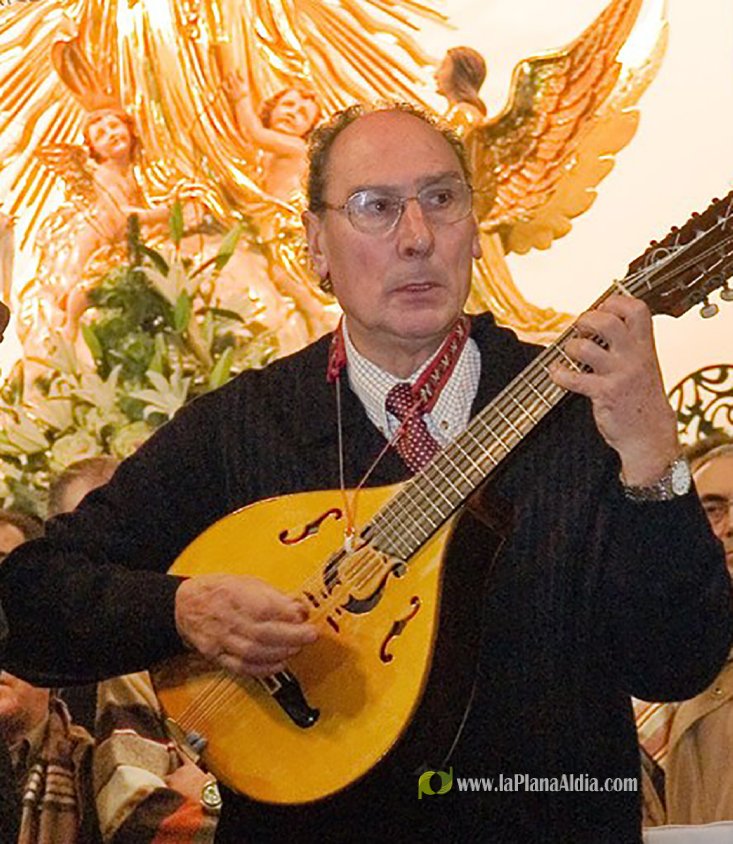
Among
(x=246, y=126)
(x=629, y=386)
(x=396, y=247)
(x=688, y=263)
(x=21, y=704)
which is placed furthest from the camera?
(x=246, y=126)

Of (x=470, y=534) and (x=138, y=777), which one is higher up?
(x=470, y=534)

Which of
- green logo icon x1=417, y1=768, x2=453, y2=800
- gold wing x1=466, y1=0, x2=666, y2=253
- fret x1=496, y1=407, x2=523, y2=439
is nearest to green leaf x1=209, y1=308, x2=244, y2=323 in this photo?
gold wing x1=466, y1=0, x2=666, y2=253

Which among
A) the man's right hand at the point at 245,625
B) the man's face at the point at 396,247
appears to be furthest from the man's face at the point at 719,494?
the man's right hand at the point at 245,625

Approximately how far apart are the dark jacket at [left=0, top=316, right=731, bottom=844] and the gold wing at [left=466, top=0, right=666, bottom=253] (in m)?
0.64

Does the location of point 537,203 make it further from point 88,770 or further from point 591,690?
point 88,770

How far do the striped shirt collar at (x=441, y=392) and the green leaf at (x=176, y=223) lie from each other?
0.71 meters

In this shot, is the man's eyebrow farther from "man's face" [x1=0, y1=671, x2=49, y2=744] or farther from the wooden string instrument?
"man's face" [x1=0, y1=671, x2=49, y2=744]

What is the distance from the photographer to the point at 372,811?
2.01m

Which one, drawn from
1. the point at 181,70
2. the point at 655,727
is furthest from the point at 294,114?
the point at 655,727

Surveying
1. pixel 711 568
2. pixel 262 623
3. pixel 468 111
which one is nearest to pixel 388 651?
pixel 262 623

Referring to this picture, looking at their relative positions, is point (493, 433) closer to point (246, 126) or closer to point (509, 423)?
point (509, 423)

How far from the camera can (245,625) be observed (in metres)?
2.00

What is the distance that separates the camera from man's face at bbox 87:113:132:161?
9.45ft

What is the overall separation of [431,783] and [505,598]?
10.0 inches
